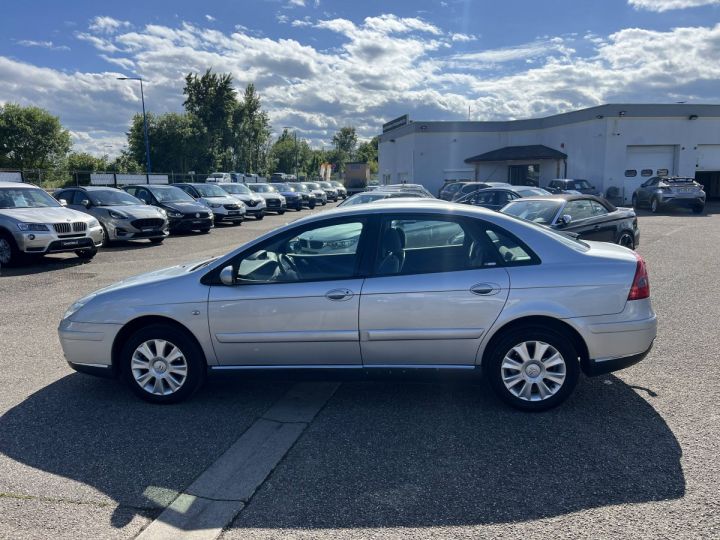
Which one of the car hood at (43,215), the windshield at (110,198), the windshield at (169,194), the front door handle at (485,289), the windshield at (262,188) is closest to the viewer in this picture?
the front door handle at (485,289)

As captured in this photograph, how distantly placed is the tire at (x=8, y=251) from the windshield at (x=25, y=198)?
0.96 meters

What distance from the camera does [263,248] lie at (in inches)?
169

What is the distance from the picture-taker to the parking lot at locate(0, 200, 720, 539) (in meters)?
2.88

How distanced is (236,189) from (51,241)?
1589cm

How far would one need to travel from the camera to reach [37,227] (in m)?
11.1

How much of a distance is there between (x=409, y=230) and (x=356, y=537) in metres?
2.34

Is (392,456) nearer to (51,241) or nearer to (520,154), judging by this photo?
(51,241)

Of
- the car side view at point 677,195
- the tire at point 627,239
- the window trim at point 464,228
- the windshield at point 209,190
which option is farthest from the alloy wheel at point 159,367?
the car side view at point 677,195

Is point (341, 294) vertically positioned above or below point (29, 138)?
below

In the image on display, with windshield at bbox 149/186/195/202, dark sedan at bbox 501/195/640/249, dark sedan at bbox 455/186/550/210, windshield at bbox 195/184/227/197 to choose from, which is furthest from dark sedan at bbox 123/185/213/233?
dark sedan at bbox 501/195/640/249

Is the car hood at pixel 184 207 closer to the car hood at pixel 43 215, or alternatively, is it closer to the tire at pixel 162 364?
the car hood at pixel 43 215

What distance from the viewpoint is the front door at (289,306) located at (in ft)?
13.3

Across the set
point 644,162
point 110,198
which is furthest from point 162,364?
point 644,162

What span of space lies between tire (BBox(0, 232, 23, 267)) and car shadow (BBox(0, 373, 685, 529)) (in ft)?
25.4
